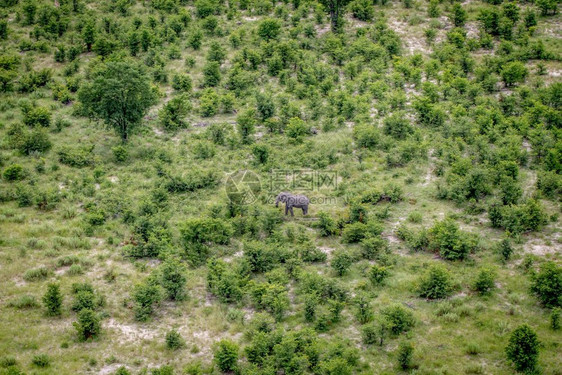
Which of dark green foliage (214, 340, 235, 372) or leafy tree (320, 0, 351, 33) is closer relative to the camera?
dark green foliage (214, 340, 235, 372)

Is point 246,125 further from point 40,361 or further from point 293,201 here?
point 40,361

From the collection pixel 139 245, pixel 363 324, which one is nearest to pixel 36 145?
pixel 139 245

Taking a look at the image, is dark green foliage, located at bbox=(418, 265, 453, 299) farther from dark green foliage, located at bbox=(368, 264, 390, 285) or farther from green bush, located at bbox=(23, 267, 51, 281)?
green bush, located at bbox=(23, 267, 51, 281)

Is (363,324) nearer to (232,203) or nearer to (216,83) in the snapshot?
(232,203)

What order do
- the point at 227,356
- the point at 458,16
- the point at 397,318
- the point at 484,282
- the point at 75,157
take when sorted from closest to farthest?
the point at 227,356
the point at 397,318
the point at 484,282
the point at 75,157
the point at 458,16

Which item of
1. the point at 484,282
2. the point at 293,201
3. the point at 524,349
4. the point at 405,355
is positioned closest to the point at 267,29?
the point at 293,201

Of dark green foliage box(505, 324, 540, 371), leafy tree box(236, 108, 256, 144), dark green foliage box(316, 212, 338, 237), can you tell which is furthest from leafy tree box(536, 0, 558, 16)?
dark green foliage box(505, 324, 540, 371)

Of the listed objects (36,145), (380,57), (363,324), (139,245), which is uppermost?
(380,57)
